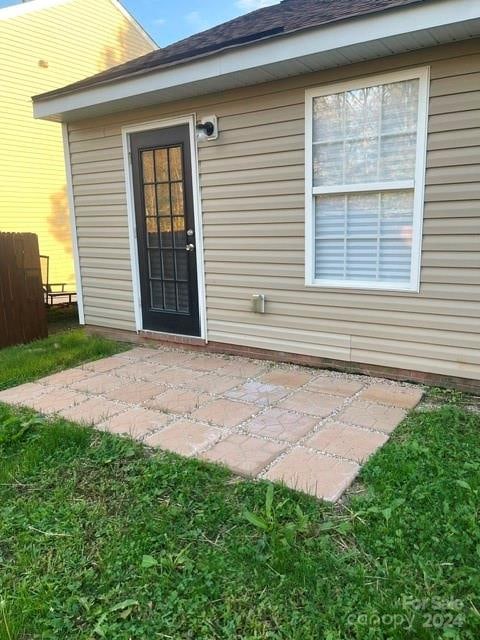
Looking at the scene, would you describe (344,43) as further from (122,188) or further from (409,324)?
(122,188)

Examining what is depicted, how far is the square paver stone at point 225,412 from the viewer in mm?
3086

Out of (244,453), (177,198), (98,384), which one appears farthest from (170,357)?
(244,453)

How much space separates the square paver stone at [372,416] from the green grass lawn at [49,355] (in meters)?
2.57

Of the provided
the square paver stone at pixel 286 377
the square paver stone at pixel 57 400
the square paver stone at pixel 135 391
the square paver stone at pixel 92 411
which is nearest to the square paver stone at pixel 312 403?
the square paver stone at pixel 286 377

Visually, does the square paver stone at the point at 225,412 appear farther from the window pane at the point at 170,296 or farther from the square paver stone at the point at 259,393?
the window pane at the point at 170,296

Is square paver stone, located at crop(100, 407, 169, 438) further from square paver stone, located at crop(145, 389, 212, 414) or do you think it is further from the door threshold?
the door threshold

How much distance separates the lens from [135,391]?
12.1ft

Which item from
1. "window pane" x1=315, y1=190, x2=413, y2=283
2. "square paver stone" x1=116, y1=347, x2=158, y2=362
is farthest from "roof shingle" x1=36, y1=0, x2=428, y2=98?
"square paver stone" x1=116, y1=347, x2=158, y2=362

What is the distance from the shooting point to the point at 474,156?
3.15 metres

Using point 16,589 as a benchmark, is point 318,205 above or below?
above

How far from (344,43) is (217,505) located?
9.24 feet

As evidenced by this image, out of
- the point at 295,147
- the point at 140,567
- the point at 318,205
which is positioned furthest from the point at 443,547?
the point at 295,147

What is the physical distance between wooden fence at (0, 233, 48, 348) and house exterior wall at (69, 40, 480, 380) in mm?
777

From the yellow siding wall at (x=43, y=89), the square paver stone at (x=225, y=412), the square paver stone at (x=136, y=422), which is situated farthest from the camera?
the yellow siding wall at (x=43, y=89)
